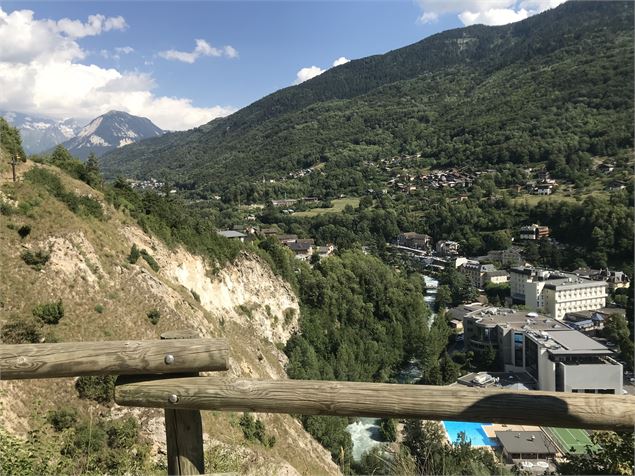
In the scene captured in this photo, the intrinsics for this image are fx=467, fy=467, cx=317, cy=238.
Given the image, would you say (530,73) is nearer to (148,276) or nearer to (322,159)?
(322,159)

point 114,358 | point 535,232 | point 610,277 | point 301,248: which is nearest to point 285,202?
point 301,248

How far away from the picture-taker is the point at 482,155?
93938mm

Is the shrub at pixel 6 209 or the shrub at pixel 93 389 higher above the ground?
the shrub at pixel 6 209

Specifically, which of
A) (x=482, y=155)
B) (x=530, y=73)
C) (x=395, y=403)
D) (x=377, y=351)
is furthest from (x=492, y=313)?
(x=530, y=73)

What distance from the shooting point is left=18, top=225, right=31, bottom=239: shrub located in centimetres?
1548

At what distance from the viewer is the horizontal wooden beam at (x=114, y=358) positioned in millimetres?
2453

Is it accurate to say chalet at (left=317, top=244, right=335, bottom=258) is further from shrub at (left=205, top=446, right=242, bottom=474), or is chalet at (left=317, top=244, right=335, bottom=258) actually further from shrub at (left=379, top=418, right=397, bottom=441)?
shrub at (left=205, top=446, right=242, bottom=474)

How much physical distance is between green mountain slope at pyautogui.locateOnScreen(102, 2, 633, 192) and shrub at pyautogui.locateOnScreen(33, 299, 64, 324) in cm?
8417

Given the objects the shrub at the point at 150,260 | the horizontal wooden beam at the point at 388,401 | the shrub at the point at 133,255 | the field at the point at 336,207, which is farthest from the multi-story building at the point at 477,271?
the horizontal wooden beam at the point at 388,401

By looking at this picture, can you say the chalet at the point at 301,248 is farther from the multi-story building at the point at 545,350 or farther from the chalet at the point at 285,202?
the chalet at the point at 285,202

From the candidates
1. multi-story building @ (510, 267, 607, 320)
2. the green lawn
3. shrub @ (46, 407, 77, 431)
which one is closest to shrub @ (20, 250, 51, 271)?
shrub @ (46, 407, 77, 431)

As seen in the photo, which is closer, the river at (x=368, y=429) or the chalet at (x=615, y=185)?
the river at (x=368, y=429)

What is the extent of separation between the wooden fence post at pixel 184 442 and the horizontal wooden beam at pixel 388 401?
0.13 metres

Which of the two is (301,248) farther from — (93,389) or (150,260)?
(93,389)
